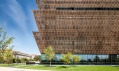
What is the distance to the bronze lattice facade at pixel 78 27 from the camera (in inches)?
2539

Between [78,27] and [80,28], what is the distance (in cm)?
88

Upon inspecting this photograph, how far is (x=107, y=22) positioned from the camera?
65688 millimetres

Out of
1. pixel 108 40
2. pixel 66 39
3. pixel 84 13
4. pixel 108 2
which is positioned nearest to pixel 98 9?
pixel 108 2

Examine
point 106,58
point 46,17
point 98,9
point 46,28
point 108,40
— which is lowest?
point 106,58

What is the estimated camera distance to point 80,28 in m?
65.9

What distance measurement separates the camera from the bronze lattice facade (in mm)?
64500

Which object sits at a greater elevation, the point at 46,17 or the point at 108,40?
the point at 46,17

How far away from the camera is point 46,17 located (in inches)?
2525

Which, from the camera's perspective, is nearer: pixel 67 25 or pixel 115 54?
pixel 67 25

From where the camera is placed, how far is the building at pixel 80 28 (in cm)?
6450

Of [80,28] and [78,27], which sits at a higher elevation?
[78,27]

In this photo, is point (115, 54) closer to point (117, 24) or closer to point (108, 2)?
point (117, 24)

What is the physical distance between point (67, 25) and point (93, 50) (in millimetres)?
14578

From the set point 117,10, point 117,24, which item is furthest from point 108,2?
point 117,24
